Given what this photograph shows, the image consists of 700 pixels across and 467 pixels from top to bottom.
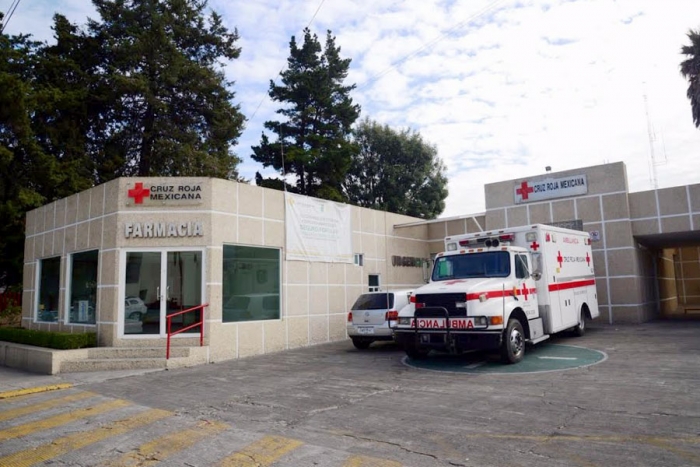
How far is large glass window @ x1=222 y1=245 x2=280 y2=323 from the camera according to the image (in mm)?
12953

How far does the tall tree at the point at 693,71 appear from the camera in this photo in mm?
19172

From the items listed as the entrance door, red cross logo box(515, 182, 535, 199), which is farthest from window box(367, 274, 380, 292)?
the entrance door

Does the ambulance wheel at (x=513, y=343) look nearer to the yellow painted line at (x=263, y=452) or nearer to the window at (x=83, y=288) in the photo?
the yellow painted line at (x=263, y=452)

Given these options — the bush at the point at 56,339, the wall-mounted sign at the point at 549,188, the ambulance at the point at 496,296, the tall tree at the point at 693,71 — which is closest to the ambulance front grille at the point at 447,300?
the ambulance at the point at 496,296

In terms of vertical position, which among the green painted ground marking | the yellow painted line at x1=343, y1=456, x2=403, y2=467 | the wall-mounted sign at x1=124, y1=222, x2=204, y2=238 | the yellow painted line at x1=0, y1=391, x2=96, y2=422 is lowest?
the yellow painted line at x1=0, y1=391, x2=96, y2=422

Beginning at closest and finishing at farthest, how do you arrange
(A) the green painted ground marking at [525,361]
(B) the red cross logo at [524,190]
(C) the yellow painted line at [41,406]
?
(C) the yellow painted line at [41,406] → (A) the green painted ground marking at [525,361] → (B) the red cross logo at [524,190]

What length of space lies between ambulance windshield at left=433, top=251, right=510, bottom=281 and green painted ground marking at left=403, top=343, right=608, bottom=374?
6.14 feet

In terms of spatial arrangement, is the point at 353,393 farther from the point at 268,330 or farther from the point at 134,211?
the point at 134,211

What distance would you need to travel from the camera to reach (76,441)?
232 inches

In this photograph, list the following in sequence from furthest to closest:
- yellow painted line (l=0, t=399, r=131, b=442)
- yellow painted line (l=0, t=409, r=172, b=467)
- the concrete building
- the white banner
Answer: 1. the white banner
2. the concrete building
3. yellow painted line (l=0, t=399, r=131, b=442)
4. yellow painted line (l=0, t=409, r=172, b=467)

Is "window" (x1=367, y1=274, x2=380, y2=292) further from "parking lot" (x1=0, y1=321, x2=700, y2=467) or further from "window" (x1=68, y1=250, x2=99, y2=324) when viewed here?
"window" (x1=68, y1=250, x2=99, y2=324)

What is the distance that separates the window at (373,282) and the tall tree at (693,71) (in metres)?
14.4

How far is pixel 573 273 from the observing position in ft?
42.1

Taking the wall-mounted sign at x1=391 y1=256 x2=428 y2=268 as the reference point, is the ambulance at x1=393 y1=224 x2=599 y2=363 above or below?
below
